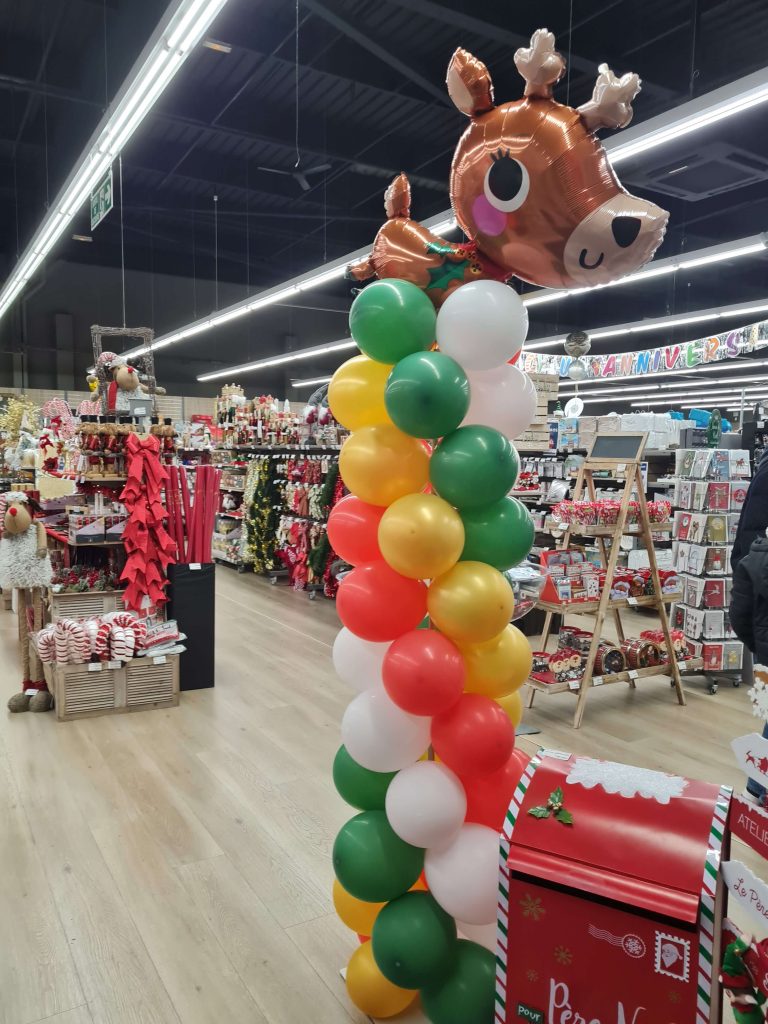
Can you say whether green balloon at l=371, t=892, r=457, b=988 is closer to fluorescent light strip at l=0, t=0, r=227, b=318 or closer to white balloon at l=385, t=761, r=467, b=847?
white balloon at l=385, t=761, r=467, b=847

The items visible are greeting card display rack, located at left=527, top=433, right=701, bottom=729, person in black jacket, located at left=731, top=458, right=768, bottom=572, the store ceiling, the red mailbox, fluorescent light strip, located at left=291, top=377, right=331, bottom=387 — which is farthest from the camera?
fluorescent light strip, located at left=291, top=377, right=331, bottom=387

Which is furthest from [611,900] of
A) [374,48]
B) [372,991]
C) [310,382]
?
[310,382]

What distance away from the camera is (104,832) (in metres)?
2.82

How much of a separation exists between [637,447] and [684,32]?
4.40 meters

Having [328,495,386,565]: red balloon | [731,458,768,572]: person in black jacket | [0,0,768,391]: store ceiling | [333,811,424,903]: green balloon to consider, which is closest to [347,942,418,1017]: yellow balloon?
[333,811,424,903]: green balloon

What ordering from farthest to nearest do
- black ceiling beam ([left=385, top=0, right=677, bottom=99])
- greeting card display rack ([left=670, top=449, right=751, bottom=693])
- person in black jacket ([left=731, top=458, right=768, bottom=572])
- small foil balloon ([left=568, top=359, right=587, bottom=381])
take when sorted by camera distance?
small foil balloon ([left=568, top=359, right=587, bottom=381]), black ceiling beam ([left=385, top=0, right=677, bottom=99]), greeting card display rack ([left=670, top=449, right=751, bottom=693]), person in black jacket ([left=731, top=458, right=768, bottom=572])

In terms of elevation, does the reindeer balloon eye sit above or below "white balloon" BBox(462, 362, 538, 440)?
above

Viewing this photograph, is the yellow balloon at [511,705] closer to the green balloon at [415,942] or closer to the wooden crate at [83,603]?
the green balloon at [415,942]

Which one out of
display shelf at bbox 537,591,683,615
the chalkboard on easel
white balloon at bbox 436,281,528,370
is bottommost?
→ display shelf at bbox 537,591,683,615

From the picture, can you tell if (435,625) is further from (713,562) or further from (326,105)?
(326,105)

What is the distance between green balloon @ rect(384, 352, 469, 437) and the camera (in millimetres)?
1634

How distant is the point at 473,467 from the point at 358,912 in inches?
49.5

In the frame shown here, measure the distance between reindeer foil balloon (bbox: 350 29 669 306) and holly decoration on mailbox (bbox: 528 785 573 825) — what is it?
1.23m

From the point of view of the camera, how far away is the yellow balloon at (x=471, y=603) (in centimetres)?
166
